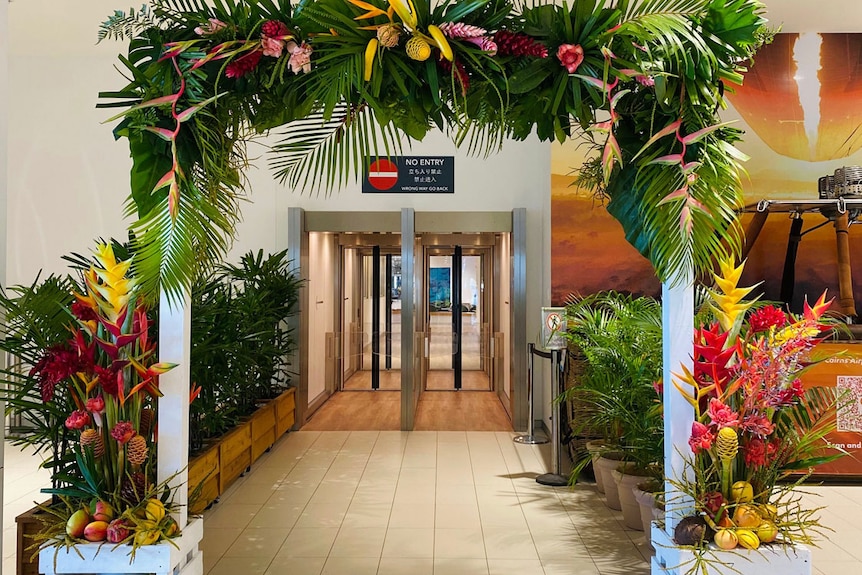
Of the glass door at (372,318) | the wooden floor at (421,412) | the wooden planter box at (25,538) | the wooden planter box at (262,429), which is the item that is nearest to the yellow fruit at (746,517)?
the wooden planter box at (25,538)

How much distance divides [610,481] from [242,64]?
11.5ft

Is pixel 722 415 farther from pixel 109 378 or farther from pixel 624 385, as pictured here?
pixel 109 378

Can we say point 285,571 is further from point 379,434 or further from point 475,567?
point 379,434

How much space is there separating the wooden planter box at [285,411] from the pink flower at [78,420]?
3.63 metres

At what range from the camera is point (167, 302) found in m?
2.16

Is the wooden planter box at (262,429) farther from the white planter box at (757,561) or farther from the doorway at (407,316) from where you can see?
the white planter box at (757,561)

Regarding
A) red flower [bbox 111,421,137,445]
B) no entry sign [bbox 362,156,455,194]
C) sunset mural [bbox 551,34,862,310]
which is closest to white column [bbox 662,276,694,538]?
red flower [bbox 111,421,137,445]

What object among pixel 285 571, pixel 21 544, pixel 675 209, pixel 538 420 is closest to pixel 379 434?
pixel 538 420

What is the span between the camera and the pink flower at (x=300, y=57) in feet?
6.57

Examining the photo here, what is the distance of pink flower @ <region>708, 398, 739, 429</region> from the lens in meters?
2.04

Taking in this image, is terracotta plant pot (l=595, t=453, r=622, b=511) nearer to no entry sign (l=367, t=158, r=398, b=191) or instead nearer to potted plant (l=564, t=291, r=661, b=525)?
potted plant (l=564, t=291, r=661, b=525)

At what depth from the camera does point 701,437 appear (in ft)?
6.75

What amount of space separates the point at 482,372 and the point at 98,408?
5.89 m

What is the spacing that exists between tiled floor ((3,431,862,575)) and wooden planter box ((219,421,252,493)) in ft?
0.41
